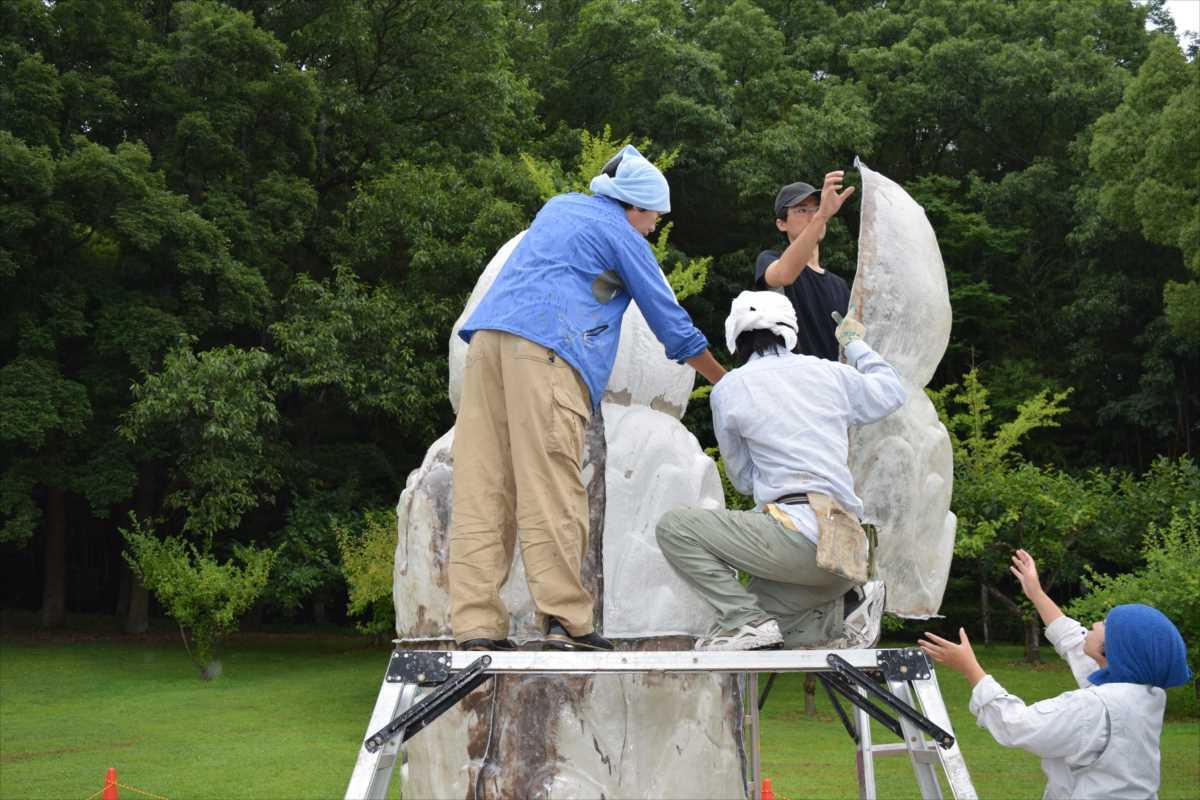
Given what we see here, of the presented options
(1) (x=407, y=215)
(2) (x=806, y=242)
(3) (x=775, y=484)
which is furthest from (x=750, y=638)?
(1) (x=407, y=215)

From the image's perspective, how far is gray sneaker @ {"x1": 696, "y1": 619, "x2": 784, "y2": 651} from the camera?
315 centimetres

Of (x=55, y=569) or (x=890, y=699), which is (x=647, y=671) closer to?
(x=890, y=699)

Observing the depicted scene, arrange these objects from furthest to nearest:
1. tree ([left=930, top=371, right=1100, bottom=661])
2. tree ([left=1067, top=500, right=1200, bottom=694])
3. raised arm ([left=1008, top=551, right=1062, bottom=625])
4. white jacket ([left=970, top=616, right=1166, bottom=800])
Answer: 1. tree ([left=930, top=371, right=1100, bottom=661])
2. tree ([left=1067, top=500, right=1200, bottom=694])
3. raised arm ([left=1008, top=551, right=1062, bottom=625])
4. white jacket ([left=970, top=616, right=1166, bottom=800])

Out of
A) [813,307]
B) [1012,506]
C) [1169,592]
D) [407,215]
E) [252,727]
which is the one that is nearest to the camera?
[813,307]

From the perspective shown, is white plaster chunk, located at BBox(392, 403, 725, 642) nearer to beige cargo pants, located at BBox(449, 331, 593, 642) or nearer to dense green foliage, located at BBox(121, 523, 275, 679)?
beige cargo pants, located at BBox(449, 331, 593, 642)

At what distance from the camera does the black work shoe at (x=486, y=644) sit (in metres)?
3.19

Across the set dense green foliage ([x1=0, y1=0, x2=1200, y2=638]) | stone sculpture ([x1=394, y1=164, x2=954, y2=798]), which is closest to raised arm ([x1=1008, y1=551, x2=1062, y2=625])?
stone sculpture ([x1=394, y1=164, x2=954, y2=798])

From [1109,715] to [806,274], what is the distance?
1858 millimetres

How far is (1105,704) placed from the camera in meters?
3.08

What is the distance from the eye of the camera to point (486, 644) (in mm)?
3223

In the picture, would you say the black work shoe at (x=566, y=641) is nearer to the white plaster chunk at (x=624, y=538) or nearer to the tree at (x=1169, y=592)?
the white plaster chunk at (x=624, y=538)

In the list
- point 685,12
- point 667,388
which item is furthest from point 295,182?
point 667,388

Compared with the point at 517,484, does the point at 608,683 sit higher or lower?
lower

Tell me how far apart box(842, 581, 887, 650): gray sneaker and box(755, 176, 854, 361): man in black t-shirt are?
82cm
